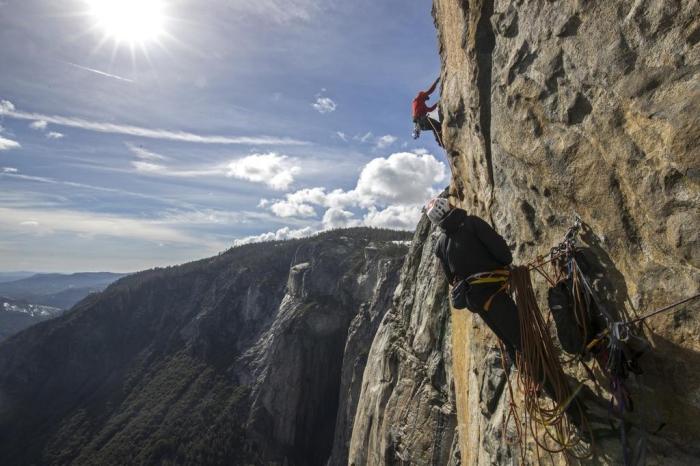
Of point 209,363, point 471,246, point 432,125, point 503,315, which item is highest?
point 432,125

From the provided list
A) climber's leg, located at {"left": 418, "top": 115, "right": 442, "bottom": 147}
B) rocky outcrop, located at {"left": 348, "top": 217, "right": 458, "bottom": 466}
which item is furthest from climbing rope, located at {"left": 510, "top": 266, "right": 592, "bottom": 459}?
climber's leg, located at {"left": 418, "top": 115, "right": 442, "bottom": 147}

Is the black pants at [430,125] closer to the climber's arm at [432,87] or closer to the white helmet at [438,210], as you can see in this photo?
the climber's arm at [432,87]

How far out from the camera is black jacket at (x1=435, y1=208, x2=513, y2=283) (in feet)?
20.2

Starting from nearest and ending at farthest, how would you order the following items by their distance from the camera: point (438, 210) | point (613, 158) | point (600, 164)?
point (613, 158)
point (600, 164)
point (438, 210)

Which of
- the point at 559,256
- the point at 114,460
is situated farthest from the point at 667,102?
the point at 114,460

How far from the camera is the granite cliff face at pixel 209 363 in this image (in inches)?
3684

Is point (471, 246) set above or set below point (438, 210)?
below

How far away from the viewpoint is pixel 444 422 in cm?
1177

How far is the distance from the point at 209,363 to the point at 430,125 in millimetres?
123848

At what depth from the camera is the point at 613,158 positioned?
5.23 m

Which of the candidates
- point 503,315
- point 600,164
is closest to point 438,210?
point 503,315

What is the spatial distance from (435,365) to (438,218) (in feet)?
25.5

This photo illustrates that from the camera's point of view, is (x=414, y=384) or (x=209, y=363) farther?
(x=209, y=363)

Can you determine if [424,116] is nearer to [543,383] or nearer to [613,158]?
[613,158]
